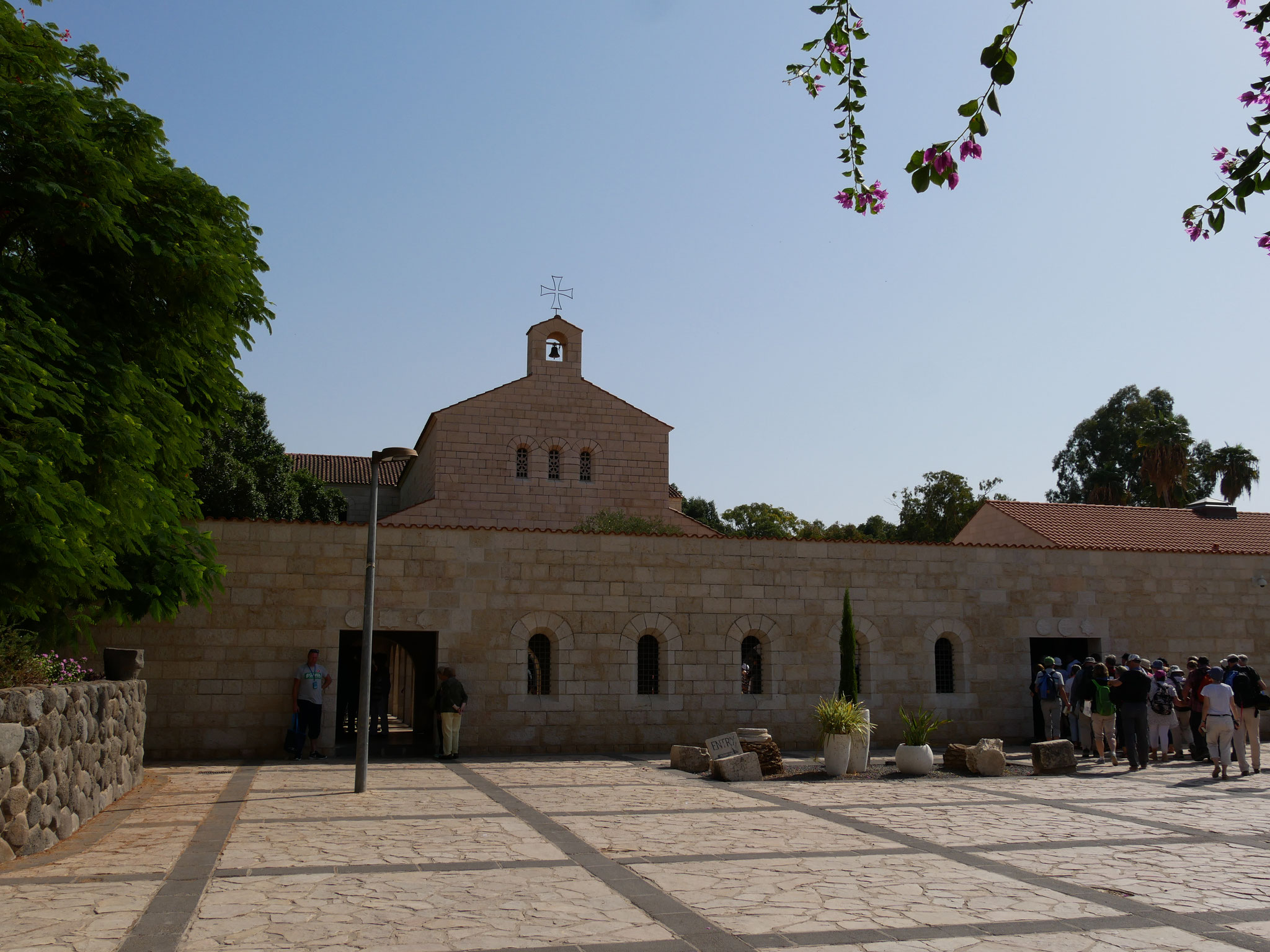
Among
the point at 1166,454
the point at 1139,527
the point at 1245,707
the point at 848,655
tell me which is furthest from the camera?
the point at 1166,454

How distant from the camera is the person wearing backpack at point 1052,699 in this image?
16406 millimetres

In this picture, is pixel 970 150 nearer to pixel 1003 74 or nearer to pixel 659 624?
pixel 1003 74

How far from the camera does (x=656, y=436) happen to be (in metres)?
33.2

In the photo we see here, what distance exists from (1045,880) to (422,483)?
29.7 meters

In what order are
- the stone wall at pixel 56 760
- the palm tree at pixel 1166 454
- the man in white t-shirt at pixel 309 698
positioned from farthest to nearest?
the palm tree at pixel 1166 454, the man in white t-shirt at pixel 309 698, the stone wall at pixel 56 760

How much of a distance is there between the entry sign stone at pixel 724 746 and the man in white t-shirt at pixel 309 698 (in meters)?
5.79

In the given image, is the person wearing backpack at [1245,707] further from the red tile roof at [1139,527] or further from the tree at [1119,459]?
the tree at [1119,459]

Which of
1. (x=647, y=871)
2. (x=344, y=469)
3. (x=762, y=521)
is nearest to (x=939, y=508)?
(x=762, y=521)

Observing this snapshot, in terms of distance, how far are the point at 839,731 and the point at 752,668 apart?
5.10 m

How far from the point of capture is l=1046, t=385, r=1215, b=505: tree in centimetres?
5506

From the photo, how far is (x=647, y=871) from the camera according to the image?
7.00m

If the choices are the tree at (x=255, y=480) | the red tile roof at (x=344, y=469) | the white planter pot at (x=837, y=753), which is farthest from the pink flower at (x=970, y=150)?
the red tile roof at (x=344, y=469)

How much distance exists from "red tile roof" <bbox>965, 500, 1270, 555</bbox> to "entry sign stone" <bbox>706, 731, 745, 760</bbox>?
13632mm

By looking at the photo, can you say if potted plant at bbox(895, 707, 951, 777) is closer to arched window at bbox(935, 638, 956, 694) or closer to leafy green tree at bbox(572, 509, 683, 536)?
arched window at bbox(935, 638, 956, 694)
